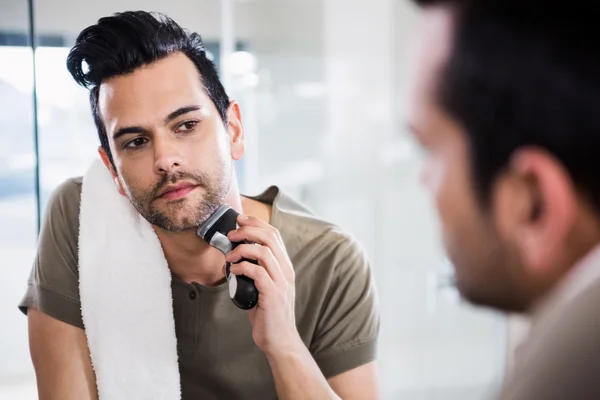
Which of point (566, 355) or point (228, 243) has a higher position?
point (566, 355)

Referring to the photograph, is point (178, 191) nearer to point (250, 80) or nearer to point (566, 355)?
point (566, 355)

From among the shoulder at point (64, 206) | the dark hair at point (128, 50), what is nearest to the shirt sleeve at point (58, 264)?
the shoulder at point (64, 206)

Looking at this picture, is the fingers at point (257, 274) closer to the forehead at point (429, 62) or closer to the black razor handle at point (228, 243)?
the black razor handle at point (228, 243)

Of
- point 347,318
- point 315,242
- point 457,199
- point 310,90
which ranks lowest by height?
point 347,318

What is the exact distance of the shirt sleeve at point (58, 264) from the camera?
42.5 inches

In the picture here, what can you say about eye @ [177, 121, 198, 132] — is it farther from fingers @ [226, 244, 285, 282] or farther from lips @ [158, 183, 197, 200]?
fingers @ [226, 244, 285, 282]

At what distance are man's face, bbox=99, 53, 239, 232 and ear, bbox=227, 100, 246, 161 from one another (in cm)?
7

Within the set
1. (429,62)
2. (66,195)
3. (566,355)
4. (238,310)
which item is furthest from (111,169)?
(566,355)

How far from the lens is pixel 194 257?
112 cm

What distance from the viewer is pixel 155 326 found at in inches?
42.3

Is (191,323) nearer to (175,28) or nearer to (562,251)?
(175,28)

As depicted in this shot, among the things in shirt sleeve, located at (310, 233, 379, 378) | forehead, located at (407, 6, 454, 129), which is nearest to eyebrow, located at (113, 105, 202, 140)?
shirt sleeve, located at (310, 233, 379, 378)

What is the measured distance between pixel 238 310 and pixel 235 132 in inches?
11.4

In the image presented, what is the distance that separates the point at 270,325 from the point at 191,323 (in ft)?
0.66
